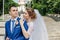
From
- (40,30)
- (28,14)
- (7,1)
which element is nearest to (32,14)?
(28,14)

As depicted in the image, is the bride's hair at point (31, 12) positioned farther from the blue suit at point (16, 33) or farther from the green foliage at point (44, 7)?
the green foliage at point (44, 7)

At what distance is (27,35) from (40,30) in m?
0.82

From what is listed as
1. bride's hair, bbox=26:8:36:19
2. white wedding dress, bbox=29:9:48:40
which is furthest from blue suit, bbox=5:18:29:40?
white wedding dress, bbox=29:9:48:40

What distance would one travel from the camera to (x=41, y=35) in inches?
150

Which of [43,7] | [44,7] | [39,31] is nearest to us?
[39,31]

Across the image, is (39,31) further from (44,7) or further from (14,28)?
(44,7)

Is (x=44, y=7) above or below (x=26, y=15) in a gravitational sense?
below

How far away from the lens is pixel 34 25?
360cm

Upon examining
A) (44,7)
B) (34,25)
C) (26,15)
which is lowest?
(44,7)

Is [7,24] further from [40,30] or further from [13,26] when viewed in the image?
[40,30]

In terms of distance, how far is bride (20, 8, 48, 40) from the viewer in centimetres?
314

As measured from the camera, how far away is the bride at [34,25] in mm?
3141

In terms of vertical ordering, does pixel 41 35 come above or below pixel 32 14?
below

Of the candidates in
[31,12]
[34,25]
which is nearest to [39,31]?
[34,25]
